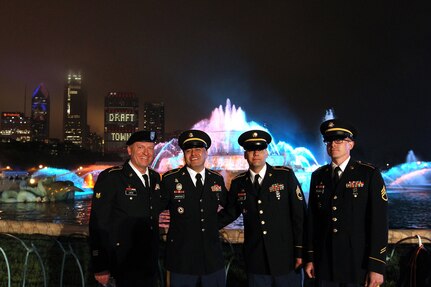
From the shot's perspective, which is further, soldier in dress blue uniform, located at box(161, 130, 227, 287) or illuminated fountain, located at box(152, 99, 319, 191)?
illuminated fountain, located at box(152, 99, 319, 191)

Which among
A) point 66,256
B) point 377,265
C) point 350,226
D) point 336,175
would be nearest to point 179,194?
point 336,175

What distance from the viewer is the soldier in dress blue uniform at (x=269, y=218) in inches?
164

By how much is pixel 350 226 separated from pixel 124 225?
2.36 metres

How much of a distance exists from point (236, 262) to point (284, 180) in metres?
1.83

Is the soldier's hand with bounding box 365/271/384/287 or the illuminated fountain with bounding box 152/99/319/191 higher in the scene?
the illuminated fountain with bounding box 152/99/319/191

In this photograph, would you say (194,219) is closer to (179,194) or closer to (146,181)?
(179,194)

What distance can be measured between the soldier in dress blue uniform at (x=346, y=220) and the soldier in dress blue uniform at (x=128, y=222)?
172cm

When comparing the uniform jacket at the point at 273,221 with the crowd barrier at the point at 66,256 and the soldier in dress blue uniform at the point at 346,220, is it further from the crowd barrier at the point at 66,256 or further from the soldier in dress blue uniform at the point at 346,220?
the crowd barrier at the point at 66,256

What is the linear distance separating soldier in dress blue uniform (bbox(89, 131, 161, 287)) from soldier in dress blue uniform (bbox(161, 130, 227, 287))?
0.21 m

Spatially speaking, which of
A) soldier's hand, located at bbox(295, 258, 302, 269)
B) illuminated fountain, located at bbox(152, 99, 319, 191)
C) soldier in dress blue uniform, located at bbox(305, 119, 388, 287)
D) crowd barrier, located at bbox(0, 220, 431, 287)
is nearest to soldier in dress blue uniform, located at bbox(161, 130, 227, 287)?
soldier's hand, located at bbox(295, 258, 302, 269)

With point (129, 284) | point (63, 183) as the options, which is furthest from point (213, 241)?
point (63, 183)

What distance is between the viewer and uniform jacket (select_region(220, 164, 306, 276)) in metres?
4.19

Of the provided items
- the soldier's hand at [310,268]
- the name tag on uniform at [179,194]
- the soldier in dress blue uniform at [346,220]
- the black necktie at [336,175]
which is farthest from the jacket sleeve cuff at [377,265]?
the name tag on uniform at [179,194]

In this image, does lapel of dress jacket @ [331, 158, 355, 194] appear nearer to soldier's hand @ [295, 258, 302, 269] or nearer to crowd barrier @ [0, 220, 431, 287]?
soldier's hand @ [295, 258, 302, 269]
